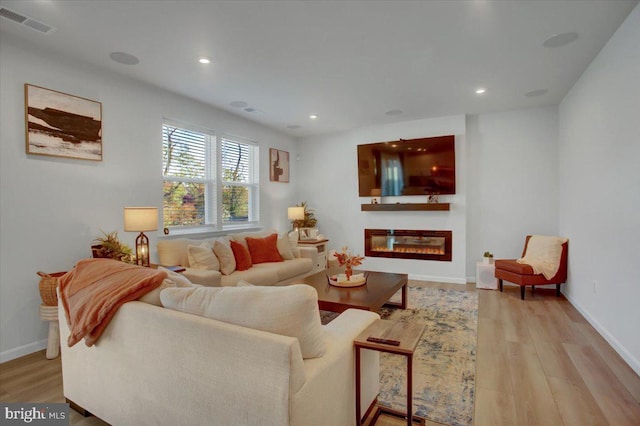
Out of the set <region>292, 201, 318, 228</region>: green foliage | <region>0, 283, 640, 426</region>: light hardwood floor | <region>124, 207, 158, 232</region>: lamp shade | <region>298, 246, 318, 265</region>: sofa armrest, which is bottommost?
<region>0, 283, 640, 426</region>: light hardwood floor

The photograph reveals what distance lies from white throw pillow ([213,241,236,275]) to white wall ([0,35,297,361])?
0.83m

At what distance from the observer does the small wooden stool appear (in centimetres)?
284

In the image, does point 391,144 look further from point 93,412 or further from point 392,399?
point 93,412

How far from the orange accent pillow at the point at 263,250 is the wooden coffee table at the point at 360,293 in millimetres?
949

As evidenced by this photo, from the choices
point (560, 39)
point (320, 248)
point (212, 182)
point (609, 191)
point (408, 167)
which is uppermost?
point (560, 39)

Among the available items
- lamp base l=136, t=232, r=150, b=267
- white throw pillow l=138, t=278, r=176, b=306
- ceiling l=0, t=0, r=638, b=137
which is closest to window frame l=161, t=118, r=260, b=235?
ceiling l=0, t=0, r=638, b=137

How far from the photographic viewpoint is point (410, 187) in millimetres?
5840

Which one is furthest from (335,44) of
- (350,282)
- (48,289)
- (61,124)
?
(48,289)

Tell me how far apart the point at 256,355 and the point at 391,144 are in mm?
5232

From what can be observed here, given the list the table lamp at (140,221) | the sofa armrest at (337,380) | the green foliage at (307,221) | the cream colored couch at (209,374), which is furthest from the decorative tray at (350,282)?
the green foliage at (307,221)

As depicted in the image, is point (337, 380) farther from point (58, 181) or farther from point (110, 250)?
point (58, 181)

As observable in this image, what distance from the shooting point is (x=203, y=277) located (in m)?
3.41

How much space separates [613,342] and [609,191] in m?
1.37

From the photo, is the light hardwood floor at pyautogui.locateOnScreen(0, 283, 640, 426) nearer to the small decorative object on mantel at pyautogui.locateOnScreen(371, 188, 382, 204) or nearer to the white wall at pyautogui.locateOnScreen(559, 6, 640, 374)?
the white wall at pyautogui.locateOnScreen(559, 6, 640, 374)
